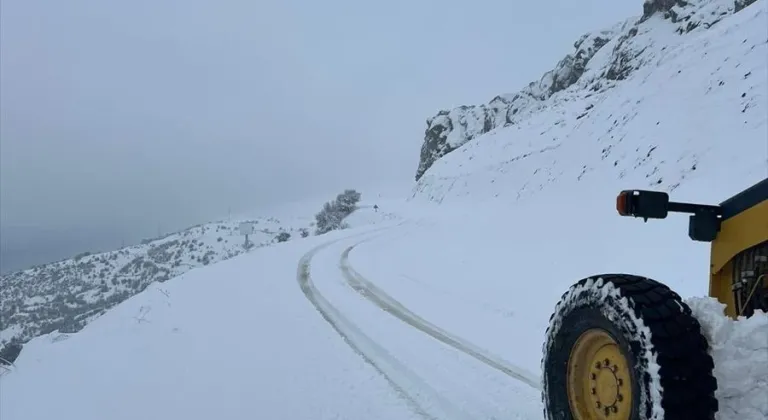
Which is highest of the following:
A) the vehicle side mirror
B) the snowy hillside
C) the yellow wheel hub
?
the vehicle side mirror

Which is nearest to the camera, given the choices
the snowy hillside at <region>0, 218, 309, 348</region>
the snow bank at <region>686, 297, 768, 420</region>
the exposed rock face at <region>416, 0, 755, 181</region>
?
the snow bank at <region>686, 297, 768, 420</region>

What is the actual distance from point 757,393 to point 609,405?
25.3 inches

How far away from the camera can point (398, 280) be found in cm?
1219

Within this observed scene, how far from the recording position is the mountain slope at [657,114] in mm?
14844

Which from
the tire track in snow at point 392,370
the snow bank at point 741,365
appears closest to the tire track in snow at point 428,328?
the tire track in snow at point 392,370

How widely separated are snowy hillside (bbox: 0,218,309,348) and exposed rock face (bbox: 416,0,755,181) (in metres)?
29.6

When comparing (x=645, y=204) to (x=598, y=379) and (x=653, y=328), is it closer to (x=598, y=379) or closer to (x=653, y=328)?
(x=653, y=328)

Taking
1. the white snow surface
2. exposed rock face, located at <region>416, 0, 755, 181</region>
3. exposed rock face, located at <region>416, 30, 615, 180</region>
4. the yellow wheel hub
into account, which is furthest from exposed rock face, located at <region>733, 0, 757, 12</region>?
the yellow wheel hub

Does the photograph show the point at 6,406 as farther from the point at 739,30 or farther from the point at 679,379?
the point at 739,30

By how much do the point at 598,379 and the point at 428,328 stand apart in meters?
5.10

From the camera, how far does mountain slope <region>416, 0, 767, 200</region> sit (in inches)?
584

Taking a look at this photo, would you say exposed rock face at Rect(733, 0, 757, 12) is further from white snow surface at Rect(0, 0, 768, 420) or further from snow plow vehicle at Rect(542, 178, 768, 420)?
snow plow vehicle at Rect(542, 178, 768, 420)

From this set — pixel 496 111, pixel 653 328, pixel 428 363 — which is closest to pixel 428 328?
pixel 428 363

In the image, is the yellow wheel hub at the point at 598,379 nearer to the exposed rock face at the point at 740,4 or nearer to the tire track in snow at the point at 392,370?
the tire track in snow at the point at 392,370
